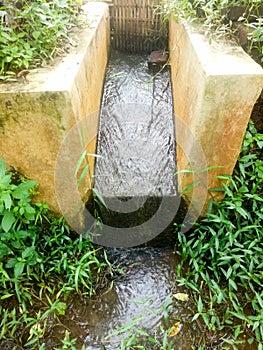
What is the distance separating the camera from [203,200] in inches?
107

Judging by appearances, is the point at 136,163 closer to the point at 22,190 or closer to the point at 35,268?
the point at 22,190

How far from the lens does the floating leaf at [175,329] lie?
2.32 m

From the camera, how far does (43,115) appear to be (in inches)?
84.0

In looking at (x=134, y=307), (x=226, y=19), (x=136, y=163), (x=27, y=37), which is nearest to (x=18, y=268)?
(x=134, y=307)

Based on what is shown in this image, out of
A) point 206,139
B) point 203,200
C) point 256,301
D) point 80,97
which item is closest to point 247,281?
point 256,301

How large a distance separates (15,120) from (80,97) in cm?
57

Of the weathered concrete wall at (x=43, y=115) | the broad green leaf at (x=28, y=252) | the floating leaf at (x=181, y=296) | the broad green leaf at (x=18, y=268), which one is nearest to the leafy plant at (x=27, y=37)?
the weathered concrete wall at (x=43, y=115)

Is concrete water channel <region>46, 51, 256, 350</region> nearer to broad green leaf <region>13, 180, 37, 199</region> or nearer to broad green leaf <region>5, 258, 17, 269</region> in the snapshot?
broad green leaf <region>5, 258, 17, 269</region>

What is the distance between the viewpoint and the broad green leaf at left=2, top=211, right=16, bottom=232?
7.03ft

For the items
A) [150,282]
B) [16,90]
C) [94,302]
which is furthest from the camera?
[150,282]

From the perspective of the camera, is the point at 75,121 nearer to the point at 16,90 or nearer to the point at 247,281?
the point at 16,90

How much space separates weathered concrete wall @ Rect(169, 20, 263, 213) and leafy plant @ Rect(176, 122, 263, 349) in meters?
0.19

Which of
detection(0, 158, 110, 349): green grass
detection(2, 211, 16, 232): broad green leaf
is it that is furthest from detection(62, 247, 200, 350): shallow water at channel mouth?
detection(2, 211, 16, 232): broad green leaf

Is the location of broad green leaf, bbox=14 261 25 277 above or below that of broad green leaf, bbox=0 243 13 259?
below
